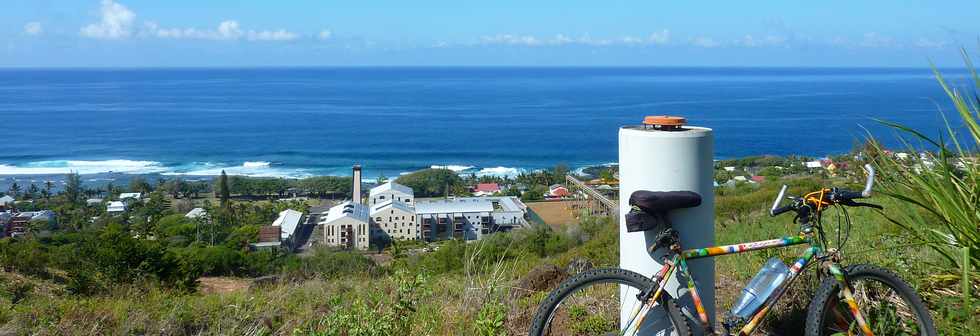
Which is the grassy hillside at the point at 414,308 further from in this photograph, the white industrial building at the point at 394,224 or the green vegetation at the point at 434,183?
the green vegetation at the point at 434,183

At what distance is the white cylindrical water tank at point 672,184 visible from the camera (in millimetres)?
3248

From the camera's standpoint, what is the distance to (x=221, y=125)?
6506cm

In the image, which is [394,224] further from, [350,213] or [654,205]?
[654,205]

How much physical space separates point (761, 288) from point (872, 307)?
2.30 ft

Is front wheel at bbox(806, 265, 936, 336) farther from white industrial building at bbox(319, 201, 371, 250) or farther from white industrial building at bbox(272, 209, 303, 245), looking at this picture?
white industrial building at bbox(272, 209, 303, 245)

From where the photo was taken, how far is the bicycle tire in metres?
3.12

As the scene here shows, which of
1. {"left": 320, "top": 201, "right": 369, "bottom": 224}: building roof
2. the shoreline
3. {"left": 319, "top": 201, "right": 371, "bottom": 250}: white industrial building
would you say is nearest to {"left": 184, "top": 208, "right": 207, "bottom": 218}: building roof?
{"left": 320, "top": 201, "right": 369, "bottom": 224}: building roof

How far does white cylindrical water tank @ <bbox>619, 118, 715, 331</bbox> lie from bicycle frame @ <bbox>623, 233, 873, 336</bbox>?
10 cm

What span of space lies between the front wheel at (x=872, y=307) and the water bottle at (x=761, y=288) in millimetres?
190

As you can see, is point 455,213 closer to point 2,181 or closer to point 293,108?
point 2,181

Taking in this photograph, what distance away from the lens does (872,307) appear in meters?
3.51

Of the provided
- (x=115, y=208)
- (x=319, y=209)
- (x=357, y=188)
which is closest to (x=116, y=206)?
(x=115, y=208)

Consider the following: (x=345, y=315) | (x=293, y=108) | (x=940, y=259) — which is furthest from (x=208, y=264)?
(x=293, y=108)

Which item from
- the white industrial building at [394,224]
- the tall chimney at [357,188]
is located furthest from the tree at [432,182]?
the white industrial building at [394,224]
